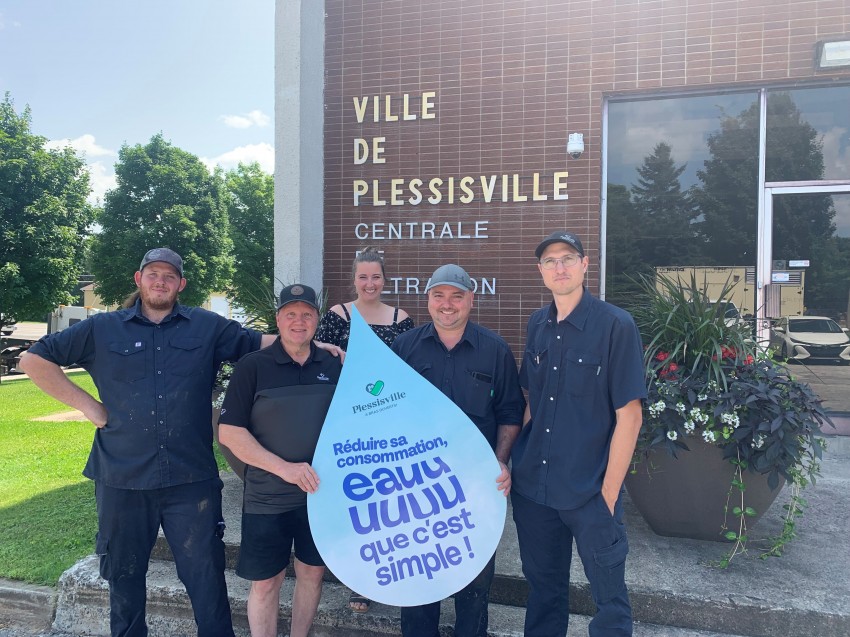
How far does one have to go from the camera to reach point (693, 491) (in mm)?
3283

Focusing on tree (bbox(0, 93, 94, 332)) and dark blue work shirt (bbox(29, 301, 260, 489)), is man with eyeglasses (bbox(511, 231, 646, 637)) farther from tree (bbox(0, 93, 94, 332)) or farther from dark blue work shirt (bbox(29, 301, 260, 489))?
tree (bbox(0, 93, 94, 332))

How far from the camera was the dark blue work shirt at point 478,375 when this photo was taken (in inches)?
99.6

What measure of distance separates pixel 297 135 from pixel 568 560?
14.6 feet

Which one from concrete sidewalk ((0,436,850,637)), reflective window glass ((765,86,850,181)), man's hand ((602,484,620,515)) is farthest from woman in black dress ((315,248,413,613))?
reflective window glass ((765,86,850,181))

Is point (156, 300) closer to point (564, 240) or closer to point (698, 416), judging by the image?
point (564, 240)

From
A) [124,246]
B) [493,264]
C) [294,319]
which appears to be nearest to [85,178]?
[124,246]

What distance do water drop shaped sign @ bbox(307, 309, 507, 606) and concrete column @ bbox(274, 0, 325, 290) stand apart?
3341mm

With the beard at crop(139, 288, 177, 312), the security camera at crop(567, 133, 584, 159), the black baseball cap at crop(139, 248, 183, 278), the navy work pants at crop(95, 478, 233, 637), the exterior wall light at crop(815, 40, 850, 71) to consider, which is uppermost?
the exterior wall light at crop(815, 40, 850, 71)

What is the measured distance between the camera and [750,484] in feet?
10.5

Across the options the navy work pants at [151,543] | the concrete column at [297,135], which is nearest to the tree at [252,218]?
the concrete column at [297,135]

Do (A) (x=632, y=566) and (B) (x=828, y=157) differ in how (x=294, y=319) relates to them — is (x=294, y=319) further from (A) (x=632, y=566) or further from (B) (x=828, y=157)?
(B) (x=828, y=157)

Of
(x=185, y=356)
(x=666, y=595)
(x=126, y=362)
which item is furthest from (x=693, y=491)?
(x=126, y=362)

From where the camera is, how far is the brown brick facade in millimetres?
5039

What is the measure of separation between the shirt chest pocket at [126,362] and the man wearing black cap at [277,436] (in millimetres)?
475
